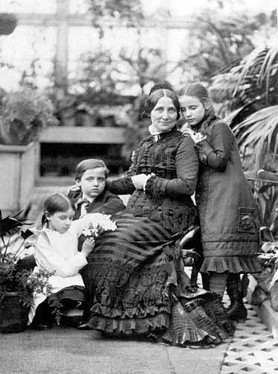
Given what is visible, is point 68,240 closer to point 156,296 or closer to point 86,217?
point 86,217

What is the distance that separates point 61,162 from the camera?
9.55m

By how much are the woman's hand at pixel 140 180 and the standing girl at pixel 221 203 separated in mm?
316

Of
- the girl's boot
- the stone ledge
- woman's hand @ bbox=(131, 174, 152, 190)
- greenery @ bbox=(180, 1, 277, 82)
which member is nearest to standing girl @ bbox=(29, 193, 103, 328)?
woman's hand @ bbox=(131, 174, 152, 190)

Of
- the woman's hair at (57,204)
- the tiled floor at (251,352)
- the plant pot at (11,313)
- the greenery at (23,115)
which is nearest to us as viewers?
the tiled floor at (251,352)

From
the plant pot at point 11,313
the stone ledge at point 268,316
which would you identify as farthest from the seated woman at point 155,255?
the plant pot at point 11,313

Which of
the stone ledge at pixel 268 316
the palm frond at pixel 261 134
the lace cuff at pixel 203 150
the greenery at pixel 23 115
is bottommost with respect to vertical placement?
the stone ledge at pixel 268 316

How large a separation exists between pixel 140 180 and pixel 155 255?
42cm

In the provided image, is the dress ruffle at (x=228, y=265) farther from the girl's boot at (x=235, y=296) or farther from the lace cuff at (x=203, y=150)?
the lace cuff at (x=203, y=150)

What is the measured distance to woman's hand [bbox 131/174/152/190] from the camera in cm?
400

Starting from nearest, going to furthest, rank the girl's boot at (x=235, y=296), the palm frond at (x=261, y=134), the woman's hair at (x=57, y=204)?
1. the woman's hair at (x=57, y=204)
2. the girl's boot at (x=235, y=296)
3. the palm frond at (x=261, y=134)

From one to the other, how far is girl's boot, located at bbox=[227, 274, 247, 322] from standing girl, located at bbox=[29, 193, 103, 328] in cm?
82

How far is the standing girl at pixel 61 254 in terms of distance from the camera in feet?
13.0

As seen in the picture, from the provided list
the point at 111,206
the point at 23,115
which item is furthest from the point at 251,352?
the point at 23,115

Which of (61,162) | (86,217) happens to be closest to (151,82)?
(61,162)
